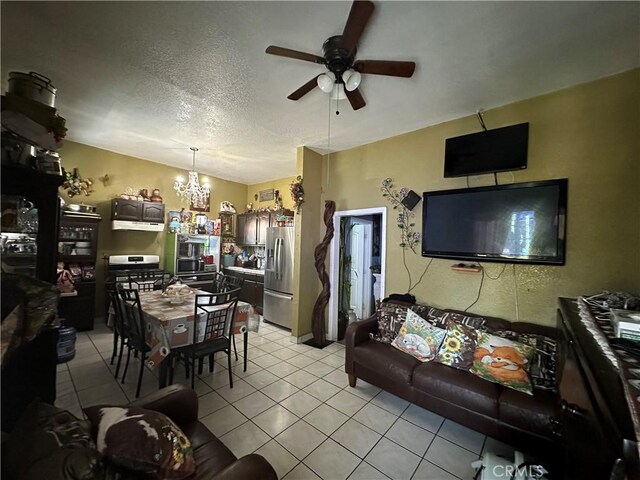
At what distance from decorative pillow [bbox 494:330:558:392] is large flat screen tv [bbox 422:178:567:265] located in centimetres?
69

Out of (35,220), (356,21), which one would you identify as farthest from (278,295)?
(356,21)

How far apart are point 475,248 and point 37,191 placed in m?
→ 3.30

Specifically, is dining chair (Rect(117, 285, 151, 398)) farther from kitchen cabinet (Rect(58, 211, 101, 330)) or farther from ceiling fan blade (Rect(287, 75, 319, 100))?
ceiling fan blade (Rect(287, 75, 319, 100))

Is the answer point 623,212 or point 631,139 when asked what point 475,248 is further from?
point 631,139

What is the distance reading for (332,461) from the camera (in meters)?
1.70

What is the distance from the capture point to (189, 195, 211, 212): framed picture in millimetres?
5371

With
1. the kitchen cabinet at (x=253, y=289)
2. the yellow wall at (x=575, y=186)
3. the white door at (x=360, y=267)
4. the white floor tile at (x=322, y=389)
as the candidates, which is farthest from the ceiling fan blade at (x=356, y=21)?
the kitchen cabinet at (x=253, y=289)

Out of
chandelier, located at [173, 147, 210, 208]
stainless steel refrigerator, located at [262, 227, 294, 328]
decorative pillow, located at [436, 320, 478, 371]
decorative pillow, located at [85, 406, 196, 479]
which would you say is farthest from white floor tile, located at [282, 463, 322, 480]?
chandelier, located at [173, 147, 210, 208]

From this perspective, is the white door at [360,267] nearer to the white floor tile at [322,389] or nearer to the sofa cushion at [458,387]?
the white floor tile at [322,389]

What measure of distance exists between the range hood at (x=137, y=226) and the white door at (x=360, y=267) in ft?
11.9

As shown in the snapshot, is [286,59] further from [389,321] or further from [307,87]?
[389,321]

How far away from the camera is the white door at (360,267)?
4496mm

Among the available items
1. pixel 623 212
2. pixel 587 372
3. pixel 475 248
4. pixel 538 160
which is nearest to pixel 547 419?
pixel 587 372

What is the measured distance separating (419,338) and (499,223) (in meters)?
1.39
